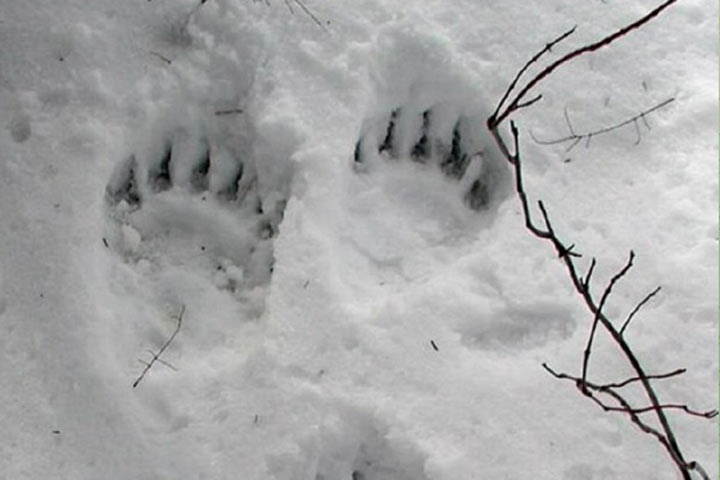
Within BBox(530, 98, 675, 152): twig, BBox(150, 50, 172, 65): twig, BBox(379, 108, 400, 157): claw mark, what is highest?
BBox(530, 98, 675, 152): twig

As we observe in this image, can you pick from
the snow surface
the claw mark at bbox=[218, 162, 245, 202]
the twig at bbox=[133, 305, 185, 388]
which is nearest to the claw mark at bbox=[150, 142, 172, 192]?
the snow surface

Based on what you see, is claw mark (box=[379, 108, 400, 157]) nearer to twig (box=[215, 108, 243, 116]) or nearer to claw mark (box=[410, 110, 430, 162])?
claw mark (box=[410, 110, 430, 162])

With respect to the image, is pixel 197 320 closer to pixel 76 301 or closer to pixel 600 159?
pixel 76 301

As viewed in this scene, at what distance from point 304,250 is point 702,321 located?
3.42ft

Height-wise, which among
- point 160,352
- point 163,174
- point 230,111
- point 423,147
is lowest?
point 160,352

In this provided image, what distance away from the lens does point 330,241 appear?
2.52 m

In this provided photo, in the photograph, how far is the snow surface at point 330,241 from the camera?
2.22 metres

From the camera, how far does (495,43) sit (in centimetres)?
291

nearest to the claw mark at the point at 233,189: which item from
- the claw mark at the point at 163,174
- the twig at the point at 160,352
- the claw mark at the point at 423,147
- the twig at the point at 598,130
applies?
the claw mark at the point at 163,174

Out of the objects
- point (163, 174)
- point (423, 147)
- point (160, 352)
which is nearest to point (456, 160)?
point (423, 147)

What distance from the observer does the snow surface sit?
2.22 meters

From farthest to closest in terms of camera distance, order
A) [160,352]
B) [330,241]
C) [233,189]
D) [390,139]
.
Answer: [390,139]
[233,189]
[330,241]
[160,352]

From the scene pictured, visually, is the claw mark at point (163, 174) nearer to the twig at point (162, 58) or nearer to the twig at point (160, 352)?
the twig at point (162, 58)

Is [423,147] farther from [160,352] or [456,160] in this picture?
[160,352]
